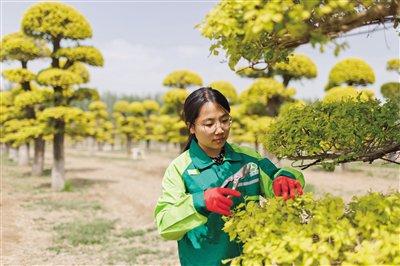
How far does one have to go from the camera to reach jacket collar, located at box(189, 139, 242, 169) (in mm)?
3195

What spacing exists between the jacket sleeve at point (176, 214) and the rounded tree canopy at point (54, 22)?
16784mm

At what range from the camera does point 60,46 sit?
19.0 metres

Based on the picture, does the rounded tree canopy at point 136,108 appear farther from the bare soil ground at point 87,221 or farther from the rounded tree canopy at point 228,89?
the bare soil ground at point 87,221

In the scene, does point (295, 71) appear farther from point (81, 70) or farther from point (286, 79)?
point (81, 70)

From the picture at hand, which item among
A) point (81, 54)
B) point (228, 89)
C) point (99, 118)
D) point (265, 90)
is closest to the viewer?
point (81, 54)

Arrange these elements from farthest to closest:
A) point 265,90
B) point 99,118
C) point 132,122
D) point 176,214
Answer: point 99,118 < point 132,122 < point 265,90 < point 176,214

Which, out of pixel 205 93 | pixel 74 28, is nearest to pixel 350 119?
pixel 205 93

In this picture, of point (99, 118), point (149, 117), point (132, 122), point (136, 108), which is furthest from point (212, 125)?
point (99, 118)

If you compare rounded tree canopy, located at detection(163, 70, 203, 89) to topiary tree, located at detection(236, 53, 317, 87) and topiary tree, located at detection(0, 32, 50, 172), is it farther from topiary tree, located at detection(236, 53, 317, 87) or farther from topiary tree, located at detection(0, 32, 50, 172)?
topiary tree, located at detection(0, 32, 50, 172)

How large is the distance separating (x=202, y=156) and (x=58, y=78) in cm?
1620

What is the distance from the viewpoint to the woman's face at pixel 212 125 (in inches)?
124

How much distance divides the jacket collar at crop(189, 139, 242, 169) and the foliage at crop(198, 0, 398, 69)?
27.0 inches

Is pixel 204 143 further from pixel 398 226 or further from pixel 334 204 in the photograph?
pixel 398 226

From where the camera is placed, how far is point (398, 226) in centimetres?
233
